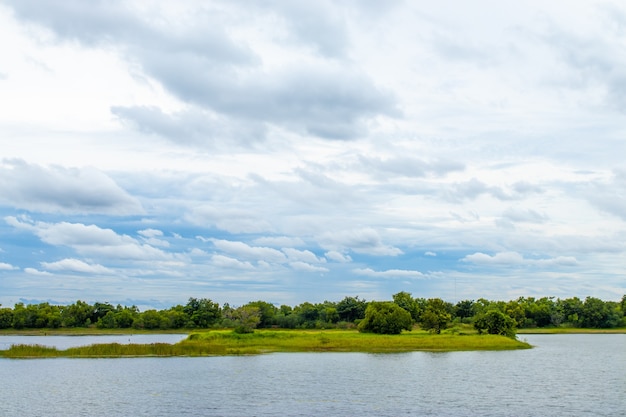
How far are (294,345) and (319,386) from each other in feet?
181

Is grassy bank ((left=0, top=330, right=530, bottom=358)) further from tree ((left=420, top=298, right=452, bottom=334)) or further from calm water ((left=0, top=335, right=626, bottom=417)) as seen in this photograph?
tree ((left=420, top=298, right=452, bottom=334))

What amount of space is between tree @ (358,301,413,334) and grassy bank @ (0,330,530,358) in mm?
6597

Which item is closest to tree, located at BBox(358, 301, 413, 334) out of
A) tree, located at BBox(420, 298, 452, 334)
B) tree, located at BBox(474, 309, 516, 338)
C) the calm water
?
tree, located at BBox(420, 298, 452, 334)

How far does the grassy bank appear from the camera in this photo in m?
111

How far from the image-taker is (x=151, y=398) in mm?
64250

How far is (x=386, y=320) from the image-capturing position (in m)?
142

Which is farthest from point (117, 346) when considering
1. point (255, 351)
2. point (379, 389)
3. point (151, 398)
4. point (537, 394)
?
point (537, 394)

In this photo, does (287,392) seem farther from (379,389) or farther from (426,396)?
(426,396)

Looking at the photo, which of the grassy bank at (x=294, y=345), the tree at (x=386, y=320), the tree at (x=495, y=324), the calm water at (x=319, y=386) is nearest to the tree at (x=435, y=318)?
the tree at (x=386, y=320)

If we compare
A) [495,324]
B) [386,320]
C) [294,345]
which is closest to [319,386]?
[294,345]

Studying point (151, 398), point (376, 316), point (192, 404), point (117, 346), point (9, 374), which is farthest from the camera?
point (376, 316)

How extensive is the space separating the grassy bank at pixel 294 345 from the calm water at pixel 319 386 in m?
4.79

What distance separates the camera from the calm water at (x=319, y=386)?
187 feet

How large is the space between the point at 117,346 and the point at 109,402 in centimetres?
5266
